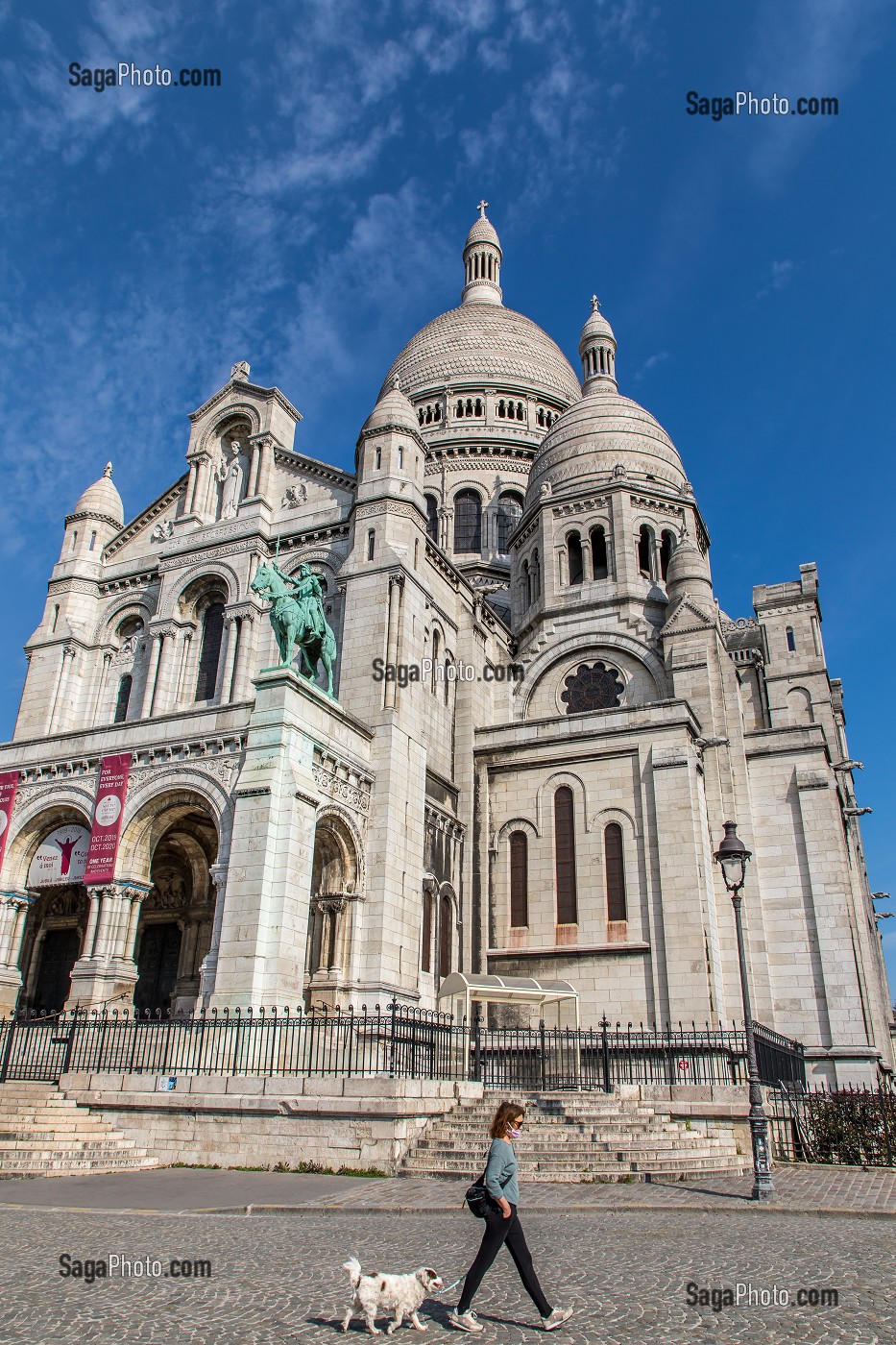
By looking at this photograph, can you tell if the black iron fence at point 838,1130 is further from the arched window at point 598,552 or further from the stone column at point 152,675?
the arched window at point 598,552

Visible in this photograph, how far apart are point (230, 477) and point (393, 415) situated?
6.36 meters

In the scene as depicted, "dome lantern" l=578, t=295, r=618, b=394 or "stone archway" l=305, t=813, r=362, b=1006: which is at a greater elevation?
"dome lantern" l=578, t=295, r=618, b=394

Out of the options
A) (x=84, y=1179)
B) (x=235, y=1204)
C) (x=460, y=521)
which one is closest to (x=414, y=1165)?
(x=235, y=1204)

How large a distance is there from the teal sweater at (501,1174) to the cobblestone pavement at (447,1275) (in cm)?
87

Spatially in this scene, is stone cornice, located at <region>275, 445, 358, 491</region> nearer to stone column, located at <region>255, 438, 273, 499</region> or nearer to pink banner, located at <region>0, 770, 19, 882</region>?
stone column, located at <region>255, 438, 273, 499</region>

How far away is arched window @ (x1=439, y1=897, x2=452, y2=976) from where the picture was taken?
89.0ft

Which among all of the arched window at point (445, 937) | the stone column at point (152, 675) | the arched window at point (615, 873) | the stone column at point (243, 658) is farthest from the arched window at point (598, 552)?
the stone column at point (152, 675)

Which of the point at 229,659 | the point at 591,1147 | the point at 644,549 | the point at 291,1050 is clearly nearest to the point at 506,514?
the point at 644,549

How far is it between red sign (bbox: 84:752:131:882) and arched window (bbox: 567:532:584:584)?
1908cm

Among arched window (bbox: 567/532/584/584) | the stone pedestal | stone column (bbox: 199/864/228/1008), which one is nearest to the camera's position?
the stone pedestal

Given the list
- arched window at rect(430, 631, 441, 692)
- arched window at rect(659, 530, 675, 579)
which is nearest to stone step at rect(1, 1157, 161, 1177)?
arched window at rect(430, 631, 441, 692)

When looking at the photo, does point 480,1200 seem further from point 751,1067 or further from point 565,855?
point 565,855

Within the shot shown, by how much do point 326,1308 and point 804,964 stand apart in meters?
22.6

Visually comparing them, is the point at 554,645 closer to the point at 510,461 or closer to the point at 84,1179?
the point at 510,461
